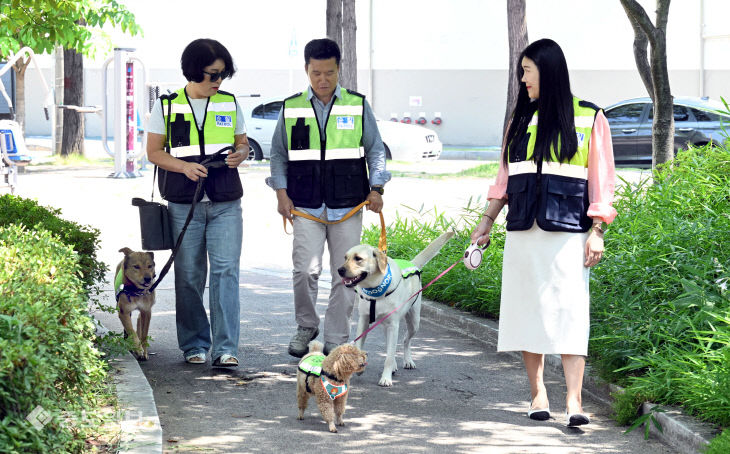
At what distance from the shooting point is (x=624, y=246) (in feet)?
23.2

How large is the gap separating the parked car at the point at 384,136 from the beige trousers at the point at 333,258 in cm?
1666

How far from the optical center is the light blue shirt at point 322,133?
6.68m

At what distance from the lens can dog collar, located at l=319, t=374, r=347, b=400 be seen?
5.19 metres

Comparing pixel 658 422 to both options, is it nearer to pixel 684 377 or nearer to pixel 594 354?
pixel 684 377

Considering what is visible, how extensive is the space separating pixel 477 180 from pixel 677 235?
43.0ft

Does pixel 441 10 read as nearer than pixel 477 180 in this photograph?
No

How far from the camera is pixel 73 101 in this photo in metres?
24.3

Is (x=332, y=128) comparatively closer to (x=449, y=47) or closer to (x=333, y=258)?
(x=333, y=258)

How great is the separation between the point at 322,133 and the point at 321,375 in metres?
2.03

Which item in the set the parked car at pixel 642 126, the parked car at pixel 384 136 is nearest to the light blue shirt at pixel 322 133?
the parked car at pixel 642 126

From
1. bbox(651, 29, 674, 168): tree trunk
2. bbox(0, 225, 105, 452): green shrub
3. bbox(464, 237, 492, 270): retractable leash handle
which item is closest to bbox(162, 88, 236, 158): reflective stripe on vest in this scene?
bbox(0, 225, 105, 452): green shrub

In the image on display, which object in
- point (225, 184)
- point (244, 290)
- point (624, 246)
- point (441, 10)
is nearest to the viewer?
point (225, 184)

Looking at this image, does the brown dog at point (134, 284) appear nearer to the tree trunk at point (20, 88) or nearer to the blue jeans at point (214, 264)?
the blue jeans at point (214, 264)

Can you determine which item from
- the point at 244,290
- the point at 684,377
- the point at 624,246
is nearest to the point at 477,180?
the point at 244,290
